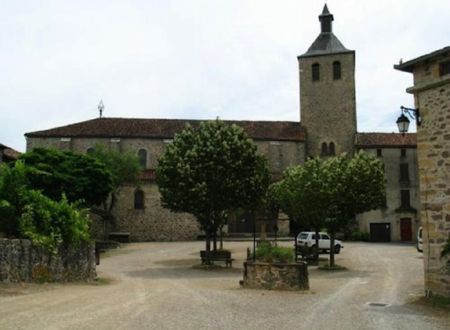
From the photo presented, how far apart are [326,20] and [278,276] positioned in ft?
139

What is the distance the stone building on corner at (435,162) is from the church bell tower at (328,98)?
3597 cm

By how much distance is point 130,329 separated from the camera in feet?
28.7

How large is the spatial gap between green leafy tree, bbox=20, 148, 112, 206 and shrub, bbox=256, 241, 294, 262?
540 inches

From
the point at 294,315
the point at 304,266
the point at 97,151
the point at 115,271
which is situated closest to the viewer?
the point at 294,315

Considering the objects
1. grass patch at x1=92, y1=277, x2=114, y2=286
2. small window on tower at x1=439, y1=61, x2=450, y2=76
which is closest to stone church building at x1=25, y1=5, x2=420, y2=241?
grass patch at x1=92, y1=277, x2=114, y2=286

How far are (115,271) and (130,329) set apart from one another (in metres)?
14.3

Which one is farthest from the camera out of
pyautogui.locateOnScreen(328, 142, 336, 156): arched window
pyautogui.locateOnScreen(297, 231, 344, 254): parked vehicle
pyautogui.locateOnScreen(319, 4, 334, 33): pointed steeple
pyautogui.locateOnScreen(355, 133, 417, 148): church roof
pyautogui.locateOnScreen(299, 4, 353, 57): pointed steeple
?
pyautogui.locateOnScreen(319, 4, 334, 33): pointed steeple

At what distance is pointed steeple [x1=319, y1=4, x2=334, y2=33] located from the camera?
52594 mm

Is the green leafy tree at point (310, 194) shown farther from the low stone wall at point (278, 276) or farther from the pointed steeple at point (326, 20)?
the pointed steeple at point (326, 20)

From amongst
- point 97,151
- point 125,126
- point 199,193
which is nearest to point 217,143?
point 199,193

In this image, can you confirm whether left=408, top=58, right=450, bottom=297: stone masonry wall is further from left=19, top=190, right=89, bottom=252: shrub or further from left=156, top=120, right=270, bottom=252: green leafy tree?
left=156, top=120, right=270, bottom=252: green leafy tree

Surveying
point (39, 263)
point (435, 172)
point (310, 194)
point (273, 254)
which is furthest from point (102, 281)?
point (435, 172)

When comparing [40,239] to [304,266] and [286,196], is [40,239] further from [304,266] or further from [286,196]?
[286,196]

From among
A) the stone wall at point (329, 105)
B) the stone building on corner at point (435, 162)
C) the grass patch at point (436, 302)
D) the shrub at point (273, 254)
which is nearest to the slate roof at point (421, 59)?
the stone building on corner at point (435, 162)
